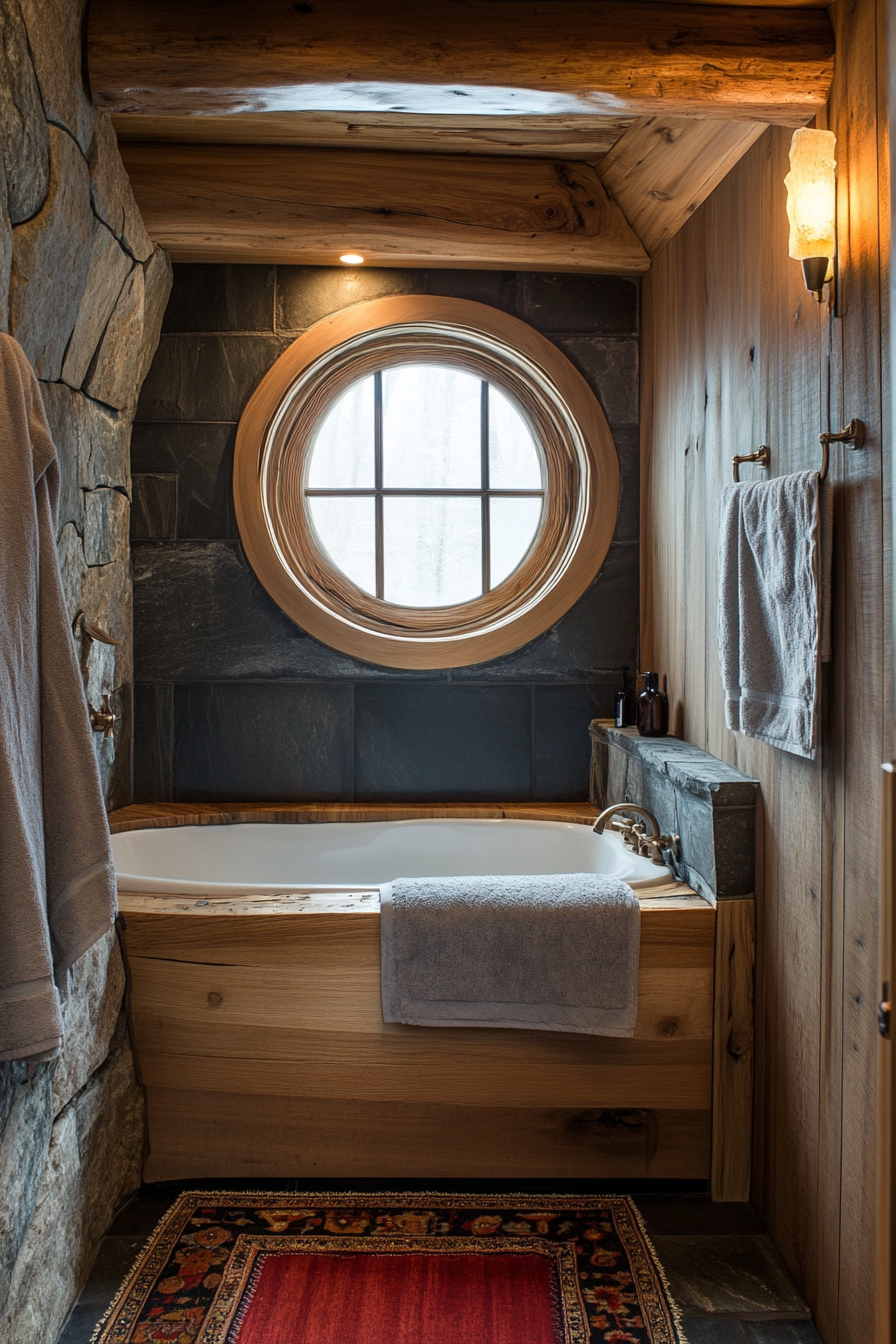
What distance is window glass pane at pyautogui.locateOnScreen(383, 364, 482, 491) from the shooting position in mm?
3221

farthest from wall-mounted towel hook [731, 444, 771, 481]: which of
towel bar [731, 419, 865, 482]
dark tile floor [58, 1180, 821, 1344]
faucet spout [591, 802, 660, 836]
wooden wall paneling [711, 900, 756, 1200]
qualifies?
dark tile floor [58, 1180, 821, 1344]

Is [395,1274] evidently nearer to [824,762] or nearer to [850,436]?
[824,762]

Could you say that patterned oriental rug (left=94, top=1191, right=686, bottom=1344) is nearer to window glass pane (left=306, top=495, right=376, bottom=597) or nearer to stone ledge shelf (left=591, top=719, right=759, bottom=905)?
stone ledge shelf (left=591, top=719, right=759, bottom=905)

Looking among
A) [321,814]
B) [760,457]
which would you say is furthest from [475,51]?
[321,814]

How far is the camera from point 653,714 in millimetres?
2826

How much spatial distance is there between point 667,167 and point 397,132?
0.71 m

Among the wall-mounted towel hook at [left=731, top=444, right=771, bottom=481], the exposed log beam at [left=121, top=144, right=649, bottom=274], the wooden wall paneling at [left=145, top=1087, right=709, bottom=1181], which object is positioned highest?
the exposed log beam at [left=121, top=144, right=649, bottom=274]

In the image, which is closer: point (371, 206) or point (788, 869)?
point (788, 869)

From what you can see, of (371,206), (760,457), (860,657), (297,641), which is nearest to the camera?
(860,657)

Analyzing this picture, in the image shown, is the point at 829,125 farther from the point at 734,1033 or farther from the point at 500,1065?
the point at 500,1065

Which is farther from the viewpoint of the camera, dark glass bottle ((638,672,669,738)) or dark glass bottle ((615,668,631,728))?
dark glass bottle ((615,668,631,728))

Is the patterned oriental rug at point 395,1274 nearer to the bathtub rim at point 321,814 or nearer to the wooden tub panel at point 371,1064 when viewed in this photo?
the wooden tub panel at point 371,1064

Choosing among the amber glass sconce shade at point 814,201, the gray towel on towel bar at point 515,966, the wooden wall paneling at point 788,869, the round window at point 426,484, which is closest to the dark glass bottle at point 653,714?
the round window at point 426,484

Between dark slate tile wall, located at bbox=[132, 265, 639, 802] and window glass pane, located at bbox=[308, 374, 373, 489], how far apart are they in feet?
0.85
